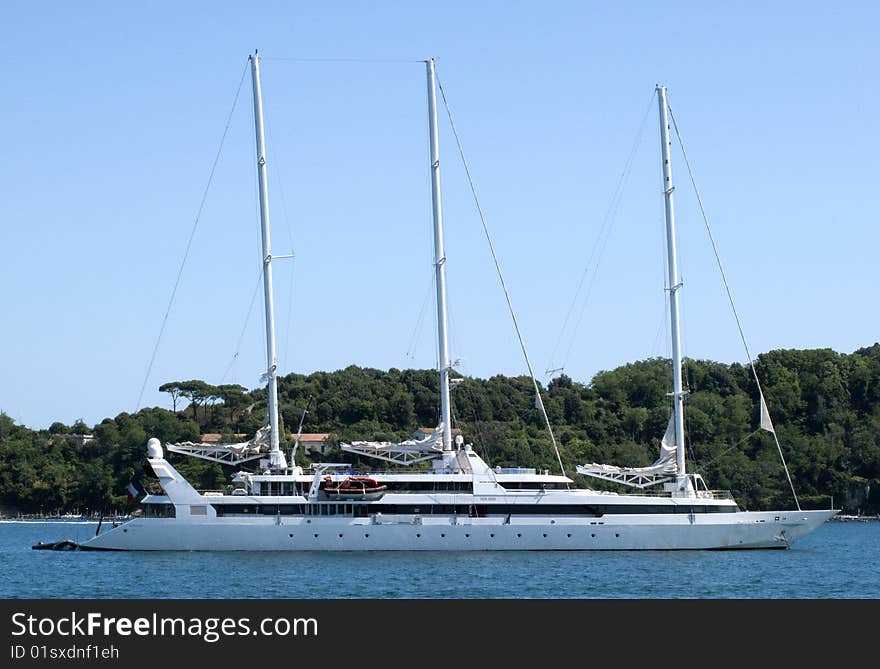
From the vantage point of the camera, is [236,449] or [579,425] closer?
[236,449]

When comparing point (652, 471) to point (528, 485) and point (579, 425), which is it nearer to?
point (528, 485)

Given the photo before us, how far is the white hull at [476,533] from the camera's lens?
155 ft

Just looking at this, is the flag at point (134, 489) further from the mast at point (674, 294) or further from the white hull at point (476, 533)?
the mast at point (674, 294)

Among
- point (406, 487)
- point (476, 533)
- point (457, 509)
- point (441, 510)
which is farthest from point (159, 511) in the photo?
point (476, 533)

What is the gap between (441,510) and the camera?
4753 cm

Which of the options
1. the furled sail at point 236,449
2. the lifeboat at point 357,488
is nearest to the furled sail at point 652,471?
the lifeboat at point 357,488

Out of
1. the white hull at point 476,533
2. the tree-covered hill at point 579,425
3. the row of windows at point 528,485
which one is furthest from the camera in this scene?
the tree-covered hill at point 579,425

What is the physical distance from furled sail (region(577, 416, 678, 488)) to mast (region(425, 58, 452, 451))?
496cm

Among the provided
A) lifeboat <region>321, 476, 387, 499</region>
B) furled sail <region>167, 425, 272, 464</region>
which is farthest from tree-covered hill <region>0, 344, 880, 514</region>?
lifeboat <region>321, 476, 387, 499</region>

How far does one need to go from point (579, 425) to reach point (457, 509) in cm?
5056

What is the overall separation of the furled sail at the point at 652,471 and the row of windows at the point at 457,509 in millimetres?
1514
